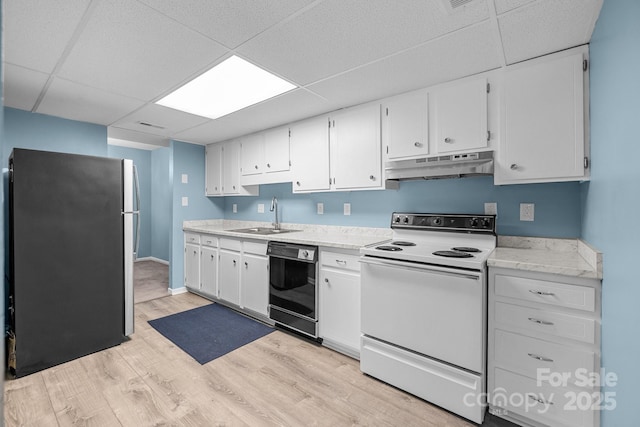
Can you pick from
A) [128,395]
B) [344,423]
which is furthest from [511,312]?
[128,395]

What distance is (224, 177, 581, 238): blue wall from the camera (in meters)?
2.09

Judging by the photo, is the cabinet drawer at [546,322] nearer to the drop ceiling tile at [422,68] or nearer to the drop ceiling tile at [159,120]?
the drop ceiling tile at [422,68]

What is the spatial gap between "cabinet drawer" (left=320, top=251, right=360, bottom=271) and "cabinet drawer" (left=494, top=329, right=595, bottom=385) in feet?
3.40

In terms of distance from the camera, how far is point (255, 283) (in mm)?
3184

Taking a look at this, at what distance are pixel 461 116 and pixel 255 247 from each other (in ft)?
7.41

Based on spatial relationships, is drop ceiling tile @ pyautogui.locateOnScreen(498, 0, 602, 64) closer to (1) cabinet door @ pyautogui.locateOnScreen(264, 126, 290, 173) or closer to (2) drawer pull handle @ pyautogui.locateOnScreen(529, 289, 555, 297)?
(2) drawer pull handle @ pyautogui.locateOnScreen(529, 289, 555, 297)

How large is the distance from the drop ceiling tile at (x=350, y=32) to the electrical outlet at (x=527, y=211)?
1.32m

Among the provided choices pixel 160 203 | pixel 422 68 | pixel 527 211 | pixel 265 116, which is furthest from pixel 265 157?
pixel 160 203

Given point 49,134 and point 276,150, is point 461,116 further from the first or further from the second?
point 49,134

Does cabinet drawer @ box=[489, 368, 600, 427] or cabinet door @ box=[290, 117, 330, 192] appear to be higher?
cabinet door @ box=[290, 117, 330, 192]

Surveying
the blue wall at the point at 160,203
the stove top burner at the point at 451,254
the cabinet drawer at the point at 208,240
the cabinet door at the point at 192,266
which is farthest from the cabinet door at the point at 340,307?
the blue wall at the point at 160,203

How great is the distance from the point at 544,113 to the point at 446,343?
1.57m

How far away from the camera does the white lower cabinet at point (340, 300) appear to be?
242 centimetres

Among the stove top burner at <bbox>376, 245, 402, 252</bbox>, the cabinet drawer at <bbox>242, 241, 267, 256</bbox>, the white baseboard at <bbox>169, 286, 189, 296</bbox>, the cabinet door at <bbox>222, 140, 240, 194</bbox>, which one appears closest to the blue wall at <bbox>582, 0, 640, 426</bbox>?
the stove top burner at <bbox>376, 245, 402, 252</bbox>
